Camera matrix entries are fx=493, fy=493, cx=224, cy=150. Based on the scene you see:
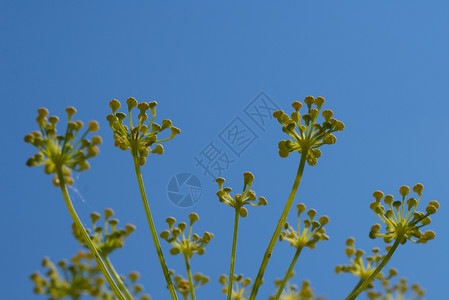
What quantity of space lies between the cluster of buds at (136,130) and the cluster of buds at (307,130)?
1.52m

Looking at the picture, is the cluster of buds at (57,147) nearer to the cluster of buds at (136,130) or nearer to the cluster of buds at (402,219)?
the cluster of buds at (136,130)

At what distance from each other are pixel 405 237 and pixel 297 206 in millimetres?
1671

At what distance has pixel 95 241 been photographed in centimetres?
735

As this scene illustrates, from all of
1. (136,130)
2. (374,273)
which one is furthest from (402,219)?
(136,130)

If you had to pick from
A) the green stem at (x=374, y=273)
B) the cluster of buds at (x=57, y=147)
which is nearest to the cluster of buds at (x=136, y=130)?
the cluster of buds at (x=57, y=147)

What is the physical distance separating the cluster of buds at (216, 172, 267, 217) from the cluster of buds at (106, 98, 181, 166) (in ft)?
3.36

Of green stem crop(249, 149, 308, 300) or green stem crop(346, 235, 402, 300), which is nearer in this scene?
green stem crop(249, 149, 308, 300)

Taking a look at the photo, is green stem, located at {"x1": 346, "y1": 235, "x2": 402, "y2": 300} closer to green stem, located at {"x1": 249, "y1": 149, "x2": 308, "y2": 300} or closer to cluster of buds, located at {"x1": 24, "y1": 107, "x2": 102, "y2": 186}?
green stem, located at {"x1": 249, "y1": 149, "x2": 308, "y2": 300}

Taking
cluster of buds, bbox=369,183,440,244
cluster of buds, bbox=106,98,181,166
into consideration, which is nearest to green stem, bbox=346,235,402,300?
cluster of buds, bbox=369,183,440,244

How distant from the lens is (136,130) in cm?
645

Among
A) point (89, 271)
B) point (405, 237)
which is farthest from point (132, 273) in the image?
point (405, 237)

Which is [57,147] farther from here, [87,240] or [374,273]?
[374,273]

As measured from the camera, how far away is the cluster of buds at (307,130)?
6.31 metres

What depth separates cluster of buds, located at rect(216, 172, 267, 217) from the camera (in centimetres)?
643
